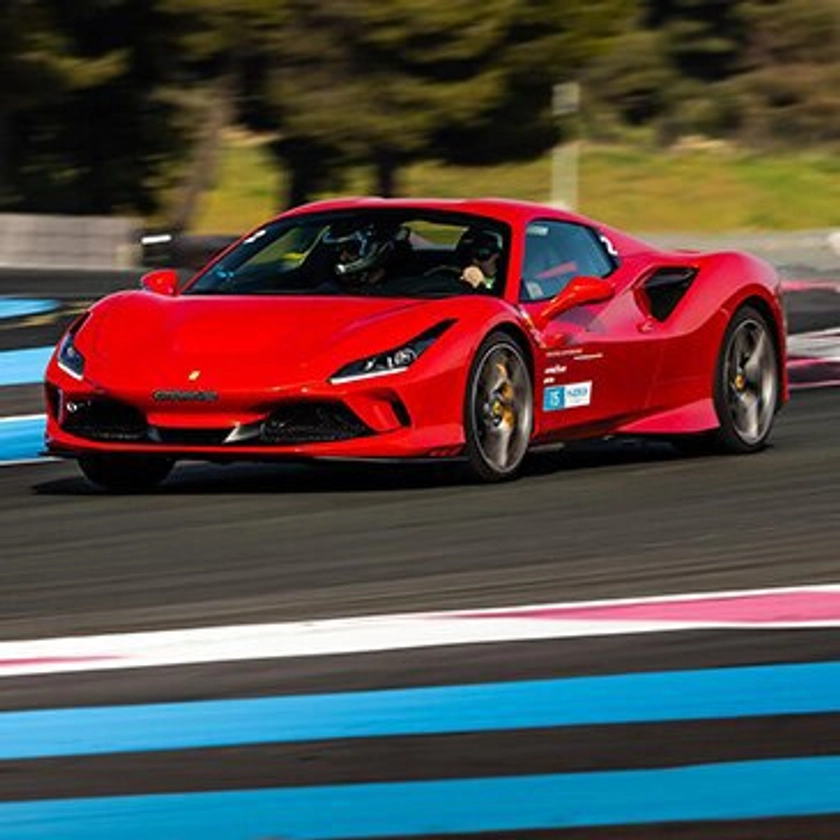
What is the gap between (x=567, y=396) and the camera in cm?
1072

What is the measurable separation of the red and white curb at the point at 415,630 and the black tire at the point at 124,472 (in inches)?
138

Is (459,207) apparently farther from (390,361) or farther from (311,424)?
(311,424)

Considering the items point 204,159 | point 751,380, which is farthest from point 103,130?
point 751,380

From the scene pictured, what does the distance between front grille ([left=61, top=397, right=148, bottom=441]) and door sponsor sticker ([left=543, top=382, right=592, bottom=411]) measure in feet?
5.43

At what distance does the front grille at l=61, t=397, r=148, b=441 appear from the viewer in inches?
390

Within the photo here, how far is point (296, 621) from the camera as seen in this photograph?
275 inches

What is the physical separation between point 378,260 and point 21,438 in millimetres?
3292

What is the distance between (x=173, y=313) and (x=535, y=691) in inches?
178

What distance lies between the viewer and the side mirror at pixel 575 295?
1062 cm

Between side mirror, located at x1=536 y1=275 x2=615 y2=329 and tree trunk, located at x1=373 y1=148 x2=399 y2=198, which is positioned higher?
side mirror, located at x1=536 y1=275 x2=615 y2=329

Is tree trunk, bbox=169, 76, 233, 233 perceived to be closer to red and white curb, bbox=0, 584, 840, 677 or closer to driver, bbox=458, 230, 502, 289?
driver, bbox=458, 230, 502, 289

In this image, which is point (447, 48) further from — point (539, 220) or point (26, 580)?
point (26, 580)

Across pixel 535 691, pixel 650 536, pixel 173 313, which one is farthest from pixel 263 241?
pixel 535 691

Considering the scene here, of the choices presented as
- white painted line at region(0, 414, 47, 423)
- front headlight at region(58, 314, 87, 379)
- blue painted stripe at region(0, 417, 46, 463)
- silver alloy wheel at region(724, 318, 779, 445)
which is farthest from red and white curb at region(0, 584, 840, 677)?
white painted line at region(0, 414, 47, 423)
